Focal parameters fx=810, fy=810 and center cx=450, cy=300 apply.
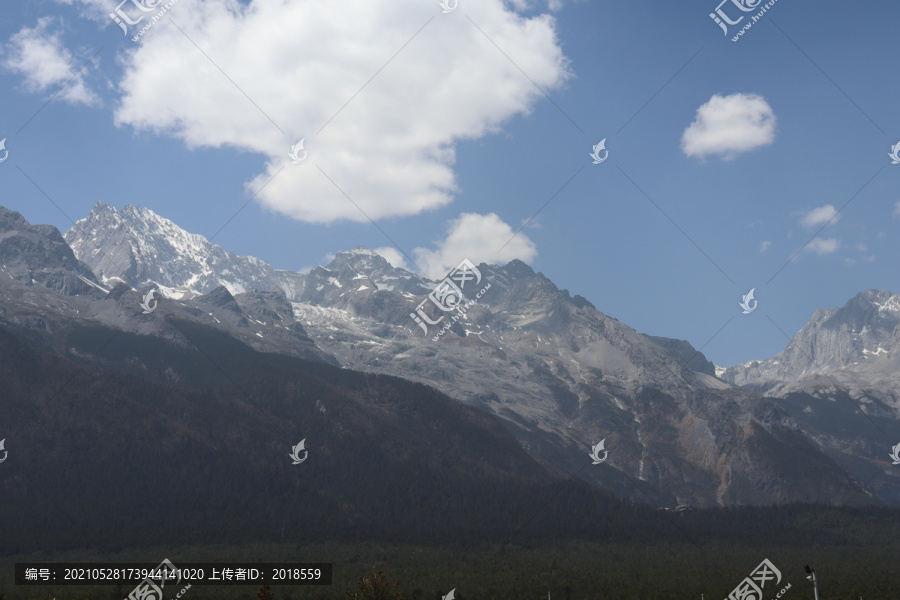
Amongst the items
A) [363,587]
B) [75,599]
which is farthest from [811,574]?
[75,599]

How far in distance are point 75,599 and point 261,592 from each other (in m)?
128

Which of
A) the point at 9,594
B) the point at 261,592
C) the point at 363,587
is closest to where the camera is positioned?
the point at 261,592

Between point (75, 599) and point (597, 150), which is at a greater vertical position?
point (597, 150)

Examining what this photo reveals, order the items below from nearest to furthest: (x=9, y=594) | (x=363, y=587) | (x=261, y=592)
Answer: (x=261, y=592), (x=363, y=587), (x=9, y=594)

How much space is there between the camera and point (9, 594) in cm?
19338

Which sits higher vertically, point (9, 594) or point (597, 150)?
point (597, 150)

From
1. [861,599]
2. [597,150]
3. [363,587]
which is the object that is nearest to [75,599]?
[363,587]

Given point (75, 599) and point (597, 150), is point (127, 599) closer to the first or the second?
point (75, 599)

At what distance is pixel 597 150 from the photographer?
196625mm

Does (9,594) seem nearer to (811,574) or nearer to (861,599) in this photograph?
(811,574)

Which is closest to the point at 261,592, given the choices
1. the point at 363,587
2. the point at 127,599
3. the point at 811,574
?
the point at 363,587

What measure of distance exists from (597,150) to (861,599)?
418 feet

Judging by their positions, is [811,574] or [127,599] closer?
[811,574]

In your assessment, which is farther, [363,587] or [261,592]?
[363,587]
